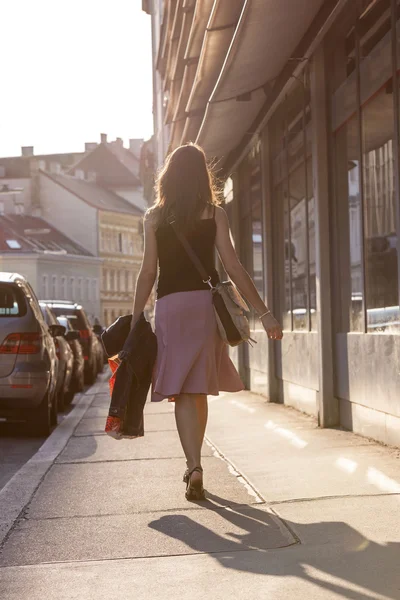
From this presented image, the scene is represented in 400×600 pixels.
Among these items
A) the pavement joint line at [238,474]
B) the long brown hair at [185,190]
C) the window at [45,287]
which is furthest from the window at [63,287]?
the long brown hair at [185,190]

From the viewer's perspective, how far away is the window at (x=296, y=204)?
44.9 ft

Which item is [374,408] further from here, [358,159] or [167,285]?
[167,285]

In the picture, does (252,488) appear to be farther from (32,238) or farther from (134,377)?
(32,238)

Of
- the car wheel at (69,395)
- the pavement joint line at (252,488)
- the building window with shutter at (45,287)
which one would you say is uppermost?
the building window with shutter at (45,287)

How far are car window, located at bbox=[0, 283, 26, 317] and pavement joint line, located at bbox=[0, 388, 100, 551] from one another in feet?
4.21

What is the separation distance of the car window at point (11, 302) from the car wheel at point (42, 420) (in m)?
0.96

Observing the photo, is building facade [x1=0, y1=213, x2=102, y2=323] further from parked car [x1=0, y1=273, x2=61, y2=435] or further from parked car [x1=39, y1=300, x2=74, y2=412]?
parked car [x1=0, y1=273, x2=61, y2=435]

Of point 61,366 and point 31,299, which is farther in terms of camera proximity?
point 61,366

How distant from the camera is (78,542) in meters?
6.29

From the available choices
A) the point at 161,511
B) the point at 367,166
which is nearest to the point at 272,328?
the point at 161,511

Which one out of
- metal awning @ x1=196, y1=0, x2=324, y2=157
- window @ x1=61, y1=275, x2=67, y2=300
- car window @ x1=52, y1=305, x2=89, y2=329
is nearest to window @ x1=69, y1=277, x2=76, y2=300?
window @ x1=61, y1=275, x2=67, y2=300

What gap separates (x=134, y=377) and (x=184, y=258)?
0.72 meters

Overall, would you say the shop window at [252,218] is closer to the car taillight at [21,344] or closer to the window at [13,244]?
the car taillight at [21,344]

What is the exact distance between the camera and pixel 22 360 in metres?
13.4
